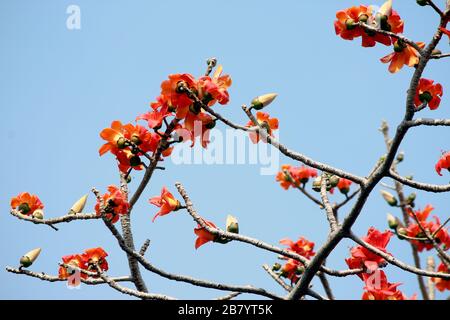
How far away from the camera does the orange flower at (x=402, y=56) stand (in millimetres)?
2086

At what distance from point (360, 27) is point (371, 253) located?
3.13 feet

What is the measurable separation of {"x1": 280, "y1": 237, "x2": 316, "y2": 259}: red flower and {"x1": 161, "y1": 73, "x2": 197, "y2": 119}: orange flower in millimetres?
2300

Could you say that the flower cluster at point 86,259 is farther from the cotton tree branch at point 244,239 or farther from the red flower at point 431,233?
the red flower at point 431,233

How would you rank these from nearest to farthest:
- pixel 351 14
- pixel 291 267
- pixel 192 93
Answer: pixel 192 93
pixel 351 14
pixel 291 267

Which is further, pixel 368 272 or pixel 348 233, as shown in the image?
pixel 368 272

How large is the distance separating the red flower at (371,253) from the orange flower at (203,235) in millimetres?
603

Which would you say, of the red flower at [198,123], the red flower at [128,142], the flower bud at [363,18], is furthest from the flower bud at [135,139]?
the flower bud at [363,18]

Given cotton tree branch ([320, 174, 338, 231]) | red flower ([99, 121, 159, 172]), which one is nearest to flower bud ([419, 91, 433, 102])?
cotton tree branch ([320, 174, 338, 231])

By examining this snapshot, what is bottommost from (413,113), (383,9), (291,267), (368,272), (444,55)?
(291,267)

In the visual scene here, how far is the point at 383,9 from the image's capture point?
2.08m

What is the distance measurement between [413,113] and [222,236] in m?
0.87
